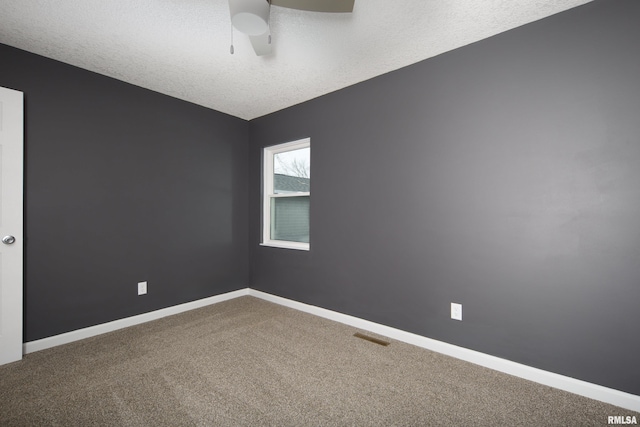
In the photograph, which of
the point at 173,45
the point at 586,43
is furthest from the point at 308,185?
the point at 586,43

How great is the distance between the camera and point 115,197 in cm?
294

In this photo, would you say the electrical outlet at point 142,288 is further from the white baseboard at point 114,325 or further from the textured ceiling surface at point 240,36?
the textured ceiling surface at point 240,36

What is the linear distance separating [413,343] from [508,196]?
1.50m

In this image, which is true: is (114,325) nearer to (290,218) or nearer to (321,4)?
(290,218)

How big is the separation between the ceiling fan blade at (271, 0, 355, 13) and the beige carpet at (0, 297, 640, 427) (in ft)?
7.94

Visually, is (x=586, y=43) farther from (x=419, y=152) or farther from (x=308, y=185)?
(x=308, y=185)

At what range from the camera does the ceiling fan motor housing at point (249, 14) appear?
1.59 meters

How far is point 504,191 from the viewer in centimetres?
218

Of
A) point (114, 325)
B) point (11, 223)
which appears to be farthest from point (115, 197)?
point (114, 325)

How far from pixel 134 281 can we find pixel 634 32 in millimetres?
4535

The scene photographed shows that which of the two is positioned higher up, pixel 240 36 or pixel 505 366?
pixel 240 36

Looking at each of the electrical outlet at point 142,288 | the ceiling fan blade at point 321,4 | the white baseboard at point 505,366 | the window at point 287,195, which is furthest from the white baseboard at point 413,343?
the ceiling fan blade at point 321,4

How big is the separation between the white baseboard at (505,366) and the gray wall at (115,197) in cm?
186

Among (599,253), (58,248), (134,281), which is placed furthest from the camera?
(134,281)
